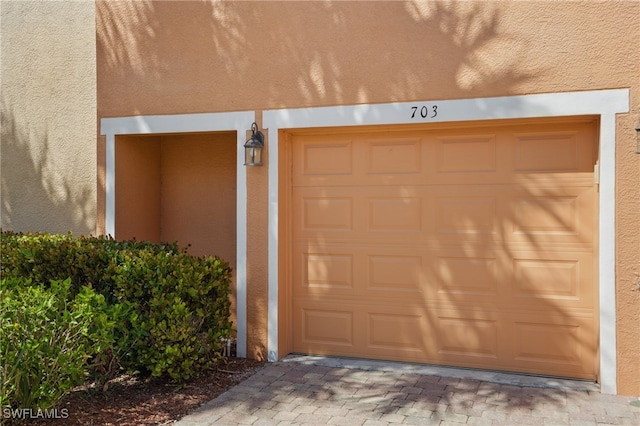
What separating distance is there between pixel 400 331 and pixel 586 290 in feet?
5.63

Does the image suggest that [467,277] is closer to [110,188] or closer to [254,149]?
[254,149]

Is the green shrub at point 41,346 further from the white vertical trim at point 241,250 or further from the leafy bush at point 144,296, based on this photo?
the white vertical trim at point 241,250

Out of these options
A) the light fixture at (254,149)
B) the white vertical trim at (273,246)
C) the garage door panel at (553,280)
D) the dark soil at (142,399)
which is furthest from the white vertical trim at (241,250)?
the garage door panel at (553,280)

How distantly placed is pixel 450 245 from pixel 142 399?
3.03 meters

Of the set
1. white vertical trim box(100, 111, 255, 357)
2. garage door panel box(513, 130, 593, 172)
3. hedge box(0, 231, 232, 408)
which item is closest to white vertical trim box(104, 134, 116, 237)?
white vertical trim box(100, 111, 255, 357)

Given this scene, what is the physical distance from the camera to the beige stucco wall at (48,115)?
7.17 meters

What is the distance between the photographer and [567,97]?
5059 mm

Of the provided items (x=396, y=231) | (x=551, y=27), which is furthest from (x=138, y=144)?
(x=551, y=27)

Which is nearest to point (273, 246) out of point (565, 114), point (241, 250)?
point (241, 250)

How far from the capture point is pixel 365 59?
566 centimetres

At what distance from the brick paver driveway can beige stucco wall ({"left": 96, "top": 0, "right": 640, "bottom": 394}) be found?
525mm

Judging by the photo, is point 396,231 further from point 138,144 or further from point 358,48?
point 138,144

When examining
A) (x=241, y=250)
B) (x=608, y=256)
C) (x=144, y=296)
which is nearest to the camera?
(x=608, y=256)

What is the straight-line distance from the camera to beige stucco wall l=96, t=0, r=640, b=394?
16.2 ft
